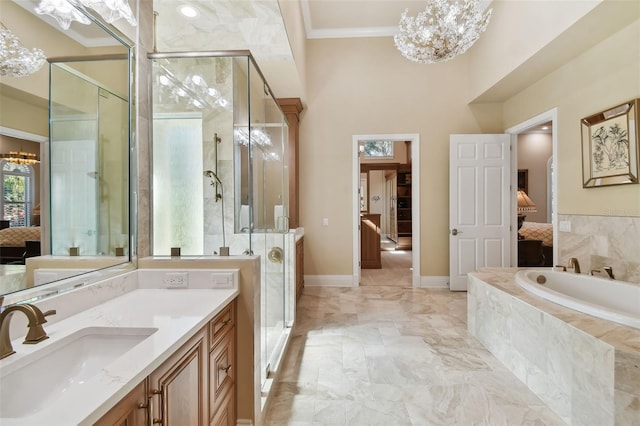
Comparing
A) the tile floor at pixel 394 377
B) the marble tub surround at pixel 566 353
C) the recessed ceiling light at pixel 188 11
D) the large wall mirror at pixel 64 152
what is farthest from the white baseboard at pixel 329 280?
the recessed ceiling light at pixel 188 11

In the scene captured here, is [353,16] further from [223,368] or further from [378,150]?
[378,150]

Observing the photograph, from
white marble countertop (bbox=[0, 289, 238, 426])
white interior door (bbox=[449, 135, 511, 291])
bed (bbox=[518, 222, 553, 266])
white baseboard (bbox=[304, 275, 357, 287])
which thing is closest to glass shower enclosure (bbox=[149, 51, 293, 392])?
white marble countertop (bbox=[0, 289, 238, 426])

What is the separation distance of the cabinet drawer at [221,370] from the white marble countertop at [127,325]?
202mm

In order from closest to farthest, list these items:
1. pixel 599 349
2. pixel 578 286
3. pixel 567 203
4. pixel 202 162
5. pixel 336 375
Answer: pixel 599 349, pixel 336 375, pixel 202 162, pixel 578 286, pixel 567 203

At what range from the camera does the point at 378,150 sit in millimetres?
9359

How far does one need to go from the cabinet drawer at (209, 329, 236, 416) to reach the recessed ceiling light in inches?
99.6

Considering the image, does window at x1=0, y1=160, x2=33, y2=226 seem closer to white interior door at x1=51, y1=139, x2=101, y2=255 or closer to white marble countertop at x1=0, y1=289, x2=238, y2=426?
white interior door at x1=51, y1=139, x2=101, y2=255

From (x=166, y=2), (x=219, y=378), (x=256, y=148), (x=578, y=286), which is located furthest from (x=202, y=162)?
(x=578, y=286)

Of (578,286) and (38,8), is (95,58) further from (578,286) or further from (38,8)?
(578,286)

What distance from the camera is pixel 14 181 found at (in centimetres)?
97

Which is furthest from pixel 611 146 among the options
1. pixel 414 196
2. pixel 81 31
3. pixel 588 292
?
pixel 81 31

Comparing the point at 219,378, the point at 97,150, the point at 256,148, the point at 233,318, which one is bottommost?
the point at 219,378

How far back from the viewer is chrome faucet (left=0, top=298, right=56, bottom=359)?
0.80 m

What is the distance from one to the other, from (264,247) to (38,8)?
186cm
